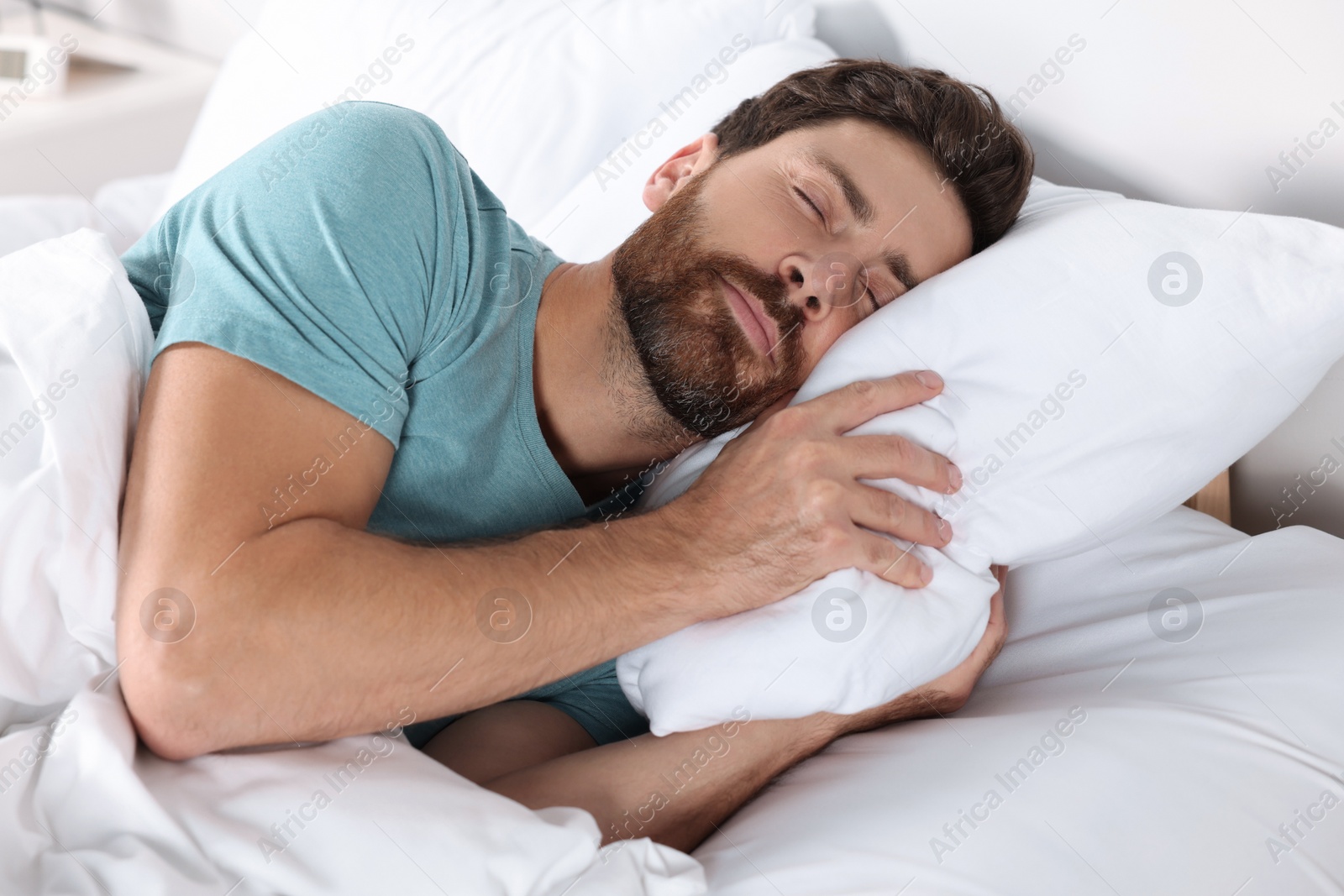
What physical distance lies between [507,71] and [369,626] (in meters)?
1.06

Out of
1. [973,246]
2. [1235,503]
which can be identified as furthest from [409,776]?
[1235,503]

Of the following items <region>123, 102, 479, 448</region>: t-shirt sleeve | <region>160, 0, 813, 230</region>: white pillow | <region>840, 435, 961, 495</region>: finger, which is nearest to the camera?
<region>123, 102, 479, 448</region>: t-shirt sleeve

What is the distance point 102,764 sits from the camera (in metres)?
0.67

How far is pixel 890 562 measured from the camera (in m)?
0.86

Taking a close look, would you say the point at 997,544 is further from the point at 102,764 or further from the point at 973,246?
the point at 102,764

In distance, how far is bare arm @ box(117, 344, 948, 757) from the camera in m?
0.69

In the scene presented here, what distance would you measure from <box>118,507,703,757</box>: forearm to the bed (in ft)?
0.12

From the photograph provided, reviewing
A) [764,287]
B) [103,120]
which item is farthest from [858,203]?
[103,120]

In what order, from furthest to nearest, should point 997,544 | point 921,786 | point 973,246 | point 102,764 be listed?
point 973,246, point 997,544, point 921,786, point 102,764

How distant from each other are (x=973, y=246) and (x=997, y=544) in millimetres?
391

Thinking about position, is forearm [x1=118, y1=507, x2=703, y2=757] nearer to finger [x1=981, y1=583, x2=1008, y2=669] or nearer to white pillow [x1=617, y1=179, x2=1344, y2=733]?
white pillow [x1=617, y1=179, x2=1344, y2=733]

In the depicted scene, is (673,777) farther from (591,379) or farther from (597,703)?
(591,379)

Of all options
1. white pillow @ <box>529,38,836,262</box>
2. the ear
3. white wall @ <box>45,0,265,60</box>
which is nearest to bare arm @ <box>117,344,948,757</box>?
the ear

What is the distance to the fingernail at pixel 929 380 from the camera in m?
0.90
